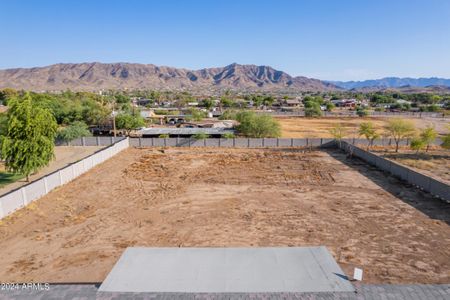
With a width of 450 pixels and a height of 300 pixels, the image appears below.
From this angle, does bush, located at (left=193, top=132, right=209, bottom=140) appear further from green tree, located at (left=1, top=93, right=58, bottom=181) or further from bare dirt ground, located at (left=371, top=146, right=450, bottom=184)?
bare dirt ground, located at (left=371, top=146, right=450, bottom=184)

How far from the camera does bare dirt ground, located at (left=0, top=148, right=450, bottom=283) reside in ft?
42.3

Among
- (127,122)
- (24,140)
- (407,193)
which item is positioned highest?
(24,140)

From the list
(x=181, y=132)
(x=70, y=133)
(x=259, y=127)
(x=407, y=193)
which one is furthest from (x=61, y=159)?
(x=407, y=193)

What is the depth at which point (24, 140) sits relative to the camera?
21.9 m

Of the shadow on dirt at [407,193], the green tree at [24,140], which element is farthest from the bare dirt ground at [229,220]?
the green tree at [24,140]

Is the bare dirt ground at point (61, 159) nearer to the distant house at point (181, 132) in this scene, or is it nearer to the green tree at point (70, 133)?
the green tree at point (70, 133)

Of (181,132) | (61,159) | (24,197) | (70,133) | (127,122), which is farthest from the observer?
(127,122)

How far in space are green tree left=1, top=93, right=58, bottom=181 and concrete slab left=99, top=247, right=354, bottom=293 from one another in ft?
48.9

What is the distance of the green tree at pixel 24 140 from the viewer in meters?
21.6

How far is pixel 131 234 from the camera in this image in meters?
15.6

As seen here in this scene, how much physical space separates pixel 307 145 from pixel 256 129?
24.8 ft

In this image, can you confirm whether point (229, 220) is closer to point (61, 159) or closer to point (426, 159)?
point (61, 159)

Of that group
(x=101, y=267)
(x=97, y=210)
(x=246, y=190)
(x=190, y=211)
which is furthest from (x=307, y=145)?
(x=101, y=267)

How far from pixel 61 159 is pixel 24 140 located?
11.4 meters
